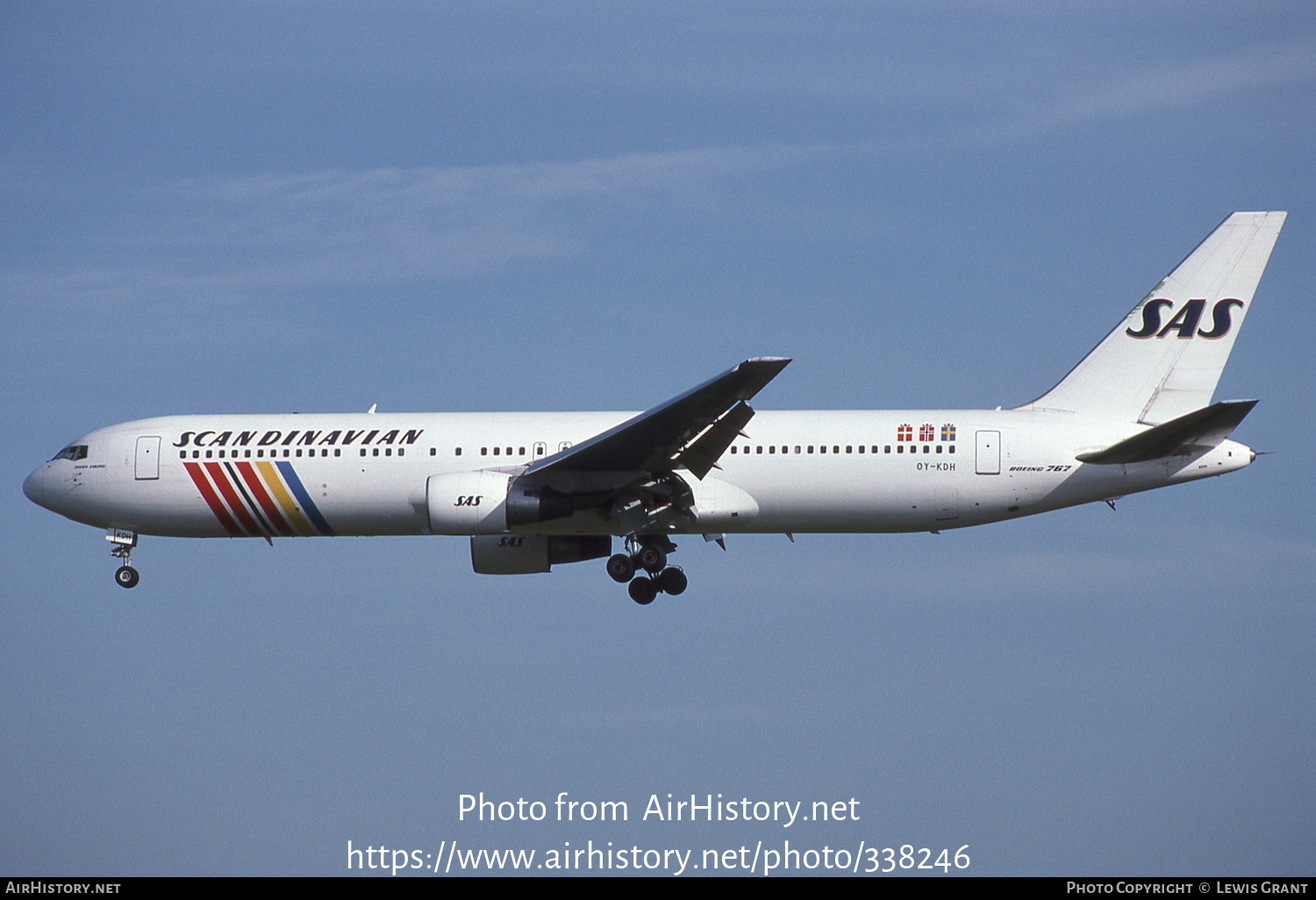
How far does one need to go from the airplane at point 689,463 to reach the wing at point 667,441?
5cm

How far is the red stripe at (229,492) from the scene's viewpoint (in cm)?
3070

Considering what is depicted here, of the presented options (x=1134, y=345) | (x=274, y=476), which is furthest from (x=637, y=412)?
(x=1134, y=345)

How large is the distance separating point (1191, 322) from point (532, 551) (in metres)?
13.3

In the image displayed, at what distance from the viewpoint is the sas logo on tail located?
29.5 meters

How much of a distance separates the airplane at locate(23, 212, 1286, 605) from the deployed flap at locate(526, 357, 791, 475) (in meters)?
0.05

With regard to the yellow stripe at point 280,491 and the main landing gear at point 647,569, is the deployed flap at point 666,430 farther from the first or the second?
the yellow stripe at point 280,491

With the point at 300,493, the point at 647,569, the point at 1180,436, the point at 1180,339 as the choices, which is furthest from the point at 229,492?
the point at 1180,339

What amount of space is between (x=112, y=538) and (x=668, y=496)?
A: 11.6 metres

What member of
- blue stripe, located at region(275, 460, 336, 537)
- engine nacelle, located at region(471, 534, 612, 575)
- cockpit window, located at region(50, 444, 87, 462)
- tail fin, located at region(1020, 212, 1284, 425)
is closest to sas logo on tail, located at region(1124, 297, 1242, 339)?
tail fin, located at region(1020, 212, 1284, 425)

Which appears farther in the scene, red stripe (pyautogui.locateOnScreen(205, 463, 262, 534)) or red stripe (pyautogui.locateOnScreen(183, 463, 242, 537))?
red stripe (pyautogui.locateOnScreen(183, 463, 242, 537))

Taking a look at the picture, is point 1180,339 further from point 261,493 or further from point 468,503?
point 261,493

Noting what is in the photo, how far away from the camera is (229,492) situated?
30.7m

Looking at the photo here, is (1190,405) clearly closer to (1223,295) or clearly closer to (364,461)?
(1223,295)

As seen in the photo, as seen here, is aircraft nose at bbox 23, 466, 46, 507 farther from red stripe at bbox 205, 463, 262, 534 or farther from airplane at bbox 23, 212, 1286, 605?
red stripe at bbox 205, 463, 262, 534
